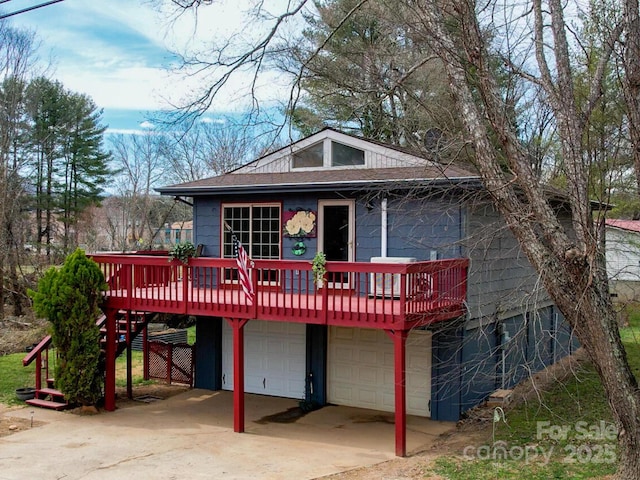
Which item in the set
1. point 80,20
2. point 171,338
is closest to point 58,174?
point 171,338

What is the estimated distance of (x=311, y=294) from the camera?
38.2 feet

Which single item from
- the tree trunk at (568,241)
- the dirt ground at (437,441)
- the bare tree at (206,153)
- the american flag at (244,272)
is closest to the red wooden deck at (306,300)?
the american flag at (244,272)

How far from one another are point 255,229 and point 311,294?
187 centimetres

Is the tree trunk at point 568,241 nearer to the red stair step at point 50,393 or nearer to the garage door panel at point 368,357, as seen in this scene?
the garage door panel at point 368,357

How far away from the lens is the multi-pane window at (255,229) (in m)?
12.3

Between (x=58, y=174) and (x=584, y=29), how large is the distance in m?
28.1

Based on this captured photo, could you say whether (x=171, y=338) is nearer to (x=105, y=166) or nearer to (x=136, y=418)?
(x=136, y=418)

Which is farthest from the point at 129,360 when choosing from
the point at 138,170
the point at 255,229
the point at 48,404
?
the point at 138,170

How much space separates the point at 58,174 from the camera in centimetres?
3123

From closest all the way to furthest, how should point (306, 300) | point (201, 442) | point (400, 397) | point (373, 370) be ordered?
point (400, 397) → point (201, 442) → point (306, 300) → point (373, 370)

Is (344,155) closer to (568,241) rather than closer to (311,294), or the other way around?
(311,294)

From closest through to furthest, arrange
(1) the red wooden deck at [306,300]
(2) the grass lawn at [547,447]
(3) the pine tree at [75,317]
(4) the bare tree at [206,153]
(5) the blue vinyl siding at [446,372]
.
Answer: (2) the grass lawn at [547,447]
(1) the red wooden deck at [306,300]
(3) the pine tree at [75,317]
(5) the blue vinyl siding at [446,372]
(4) the bare tree at [206,153]

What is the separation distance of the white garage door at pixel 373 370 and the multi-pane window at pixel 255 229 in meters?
2.04

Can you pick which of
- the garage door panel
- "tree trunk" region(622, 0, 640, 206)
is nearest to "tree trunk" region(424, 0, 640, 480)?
"tree trunk" region(622, 0, 640, 206)
